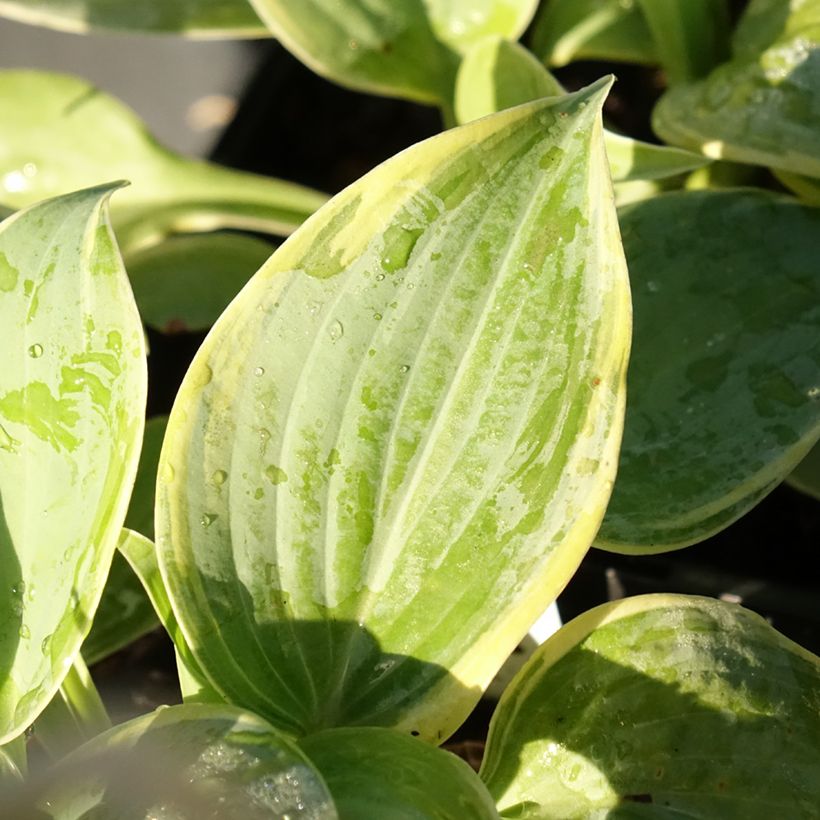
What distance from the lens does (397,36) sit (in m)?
0.72

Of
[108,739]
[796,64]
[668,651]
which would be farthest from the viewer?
[796,64]

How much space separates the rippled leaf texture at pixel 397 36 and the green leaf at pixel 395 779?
49 cm

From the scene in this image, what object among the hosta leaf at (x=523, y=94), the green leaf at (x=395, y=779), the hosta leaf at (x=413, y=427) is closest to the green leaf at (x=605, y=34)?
the hosta leaf at (x=523, y=94)

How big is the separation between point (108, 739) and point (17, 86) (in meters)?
0.61

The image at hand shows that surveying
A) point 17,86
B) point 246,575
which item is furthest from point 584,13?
point 246,575

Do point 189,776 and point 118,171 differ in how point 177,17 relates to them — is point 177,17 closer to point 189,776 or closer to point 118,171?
point 118,171

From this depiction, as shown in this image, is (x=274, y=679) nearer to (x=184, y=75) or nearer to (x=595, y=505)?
(x=595, y=505)

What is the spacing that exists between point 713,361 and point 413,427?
239mm

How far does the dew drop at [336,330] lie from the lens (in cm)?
39

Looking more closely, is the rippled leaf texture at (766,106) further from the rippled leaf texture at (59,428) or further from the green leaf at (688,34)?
the rippled leaf texture at (59,428)

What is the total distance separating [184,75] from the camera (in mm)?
1220

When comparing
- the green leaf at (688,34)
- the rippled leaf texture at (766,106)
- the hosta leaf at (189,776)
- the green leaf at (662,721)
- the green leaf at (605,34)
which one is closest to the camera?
the hosta leaf at (189,776)

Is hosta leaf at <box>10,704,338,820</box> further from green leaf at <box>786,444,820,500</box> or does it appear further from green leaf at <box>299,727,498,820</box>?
green leaf at <box>786,444,820,500</box>

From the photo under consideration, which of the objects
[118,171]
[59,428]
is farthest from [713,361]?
[118,171]
